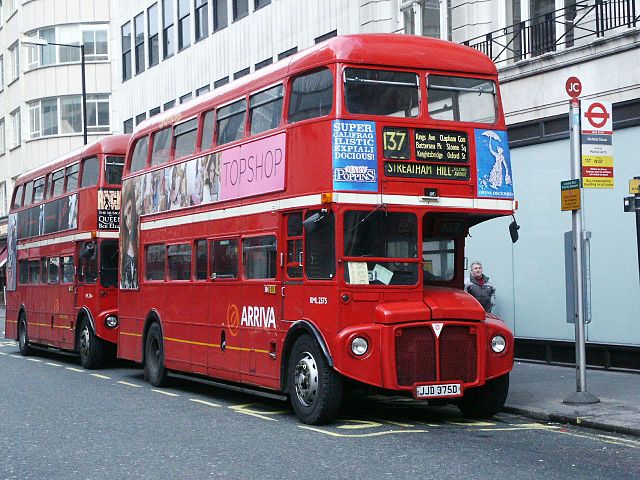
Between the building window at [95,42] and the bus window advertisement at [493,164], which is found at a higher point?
the building window at [95,42]

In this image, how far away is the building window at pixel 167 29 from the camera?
36594mm

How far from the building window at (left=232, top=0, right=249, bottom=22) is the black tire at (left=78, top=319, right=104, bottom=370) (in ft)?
41.0

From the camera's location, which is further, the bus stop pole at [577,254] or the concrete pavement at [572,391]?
the bus stop pole at [577,254]

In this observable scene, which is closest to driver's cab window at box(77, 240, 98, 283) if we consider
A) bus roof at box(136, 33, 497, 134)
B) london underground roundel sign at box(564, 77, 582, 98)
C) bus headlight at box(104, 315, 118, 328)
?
bus headlight at box(104, 315, 118, 328)

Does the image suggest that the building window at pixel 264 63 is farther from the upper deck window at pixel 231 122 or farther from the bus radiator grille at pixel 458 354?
the bus radiator grille at pixel 458 354

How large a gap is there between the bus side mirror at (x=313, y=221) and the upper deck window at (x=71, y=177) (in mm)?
11172

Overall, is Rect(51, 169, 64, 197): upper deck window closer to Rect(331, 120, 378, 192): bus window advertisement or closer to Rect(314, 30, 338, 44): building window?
Rect(314, 30, 338, 44): building window

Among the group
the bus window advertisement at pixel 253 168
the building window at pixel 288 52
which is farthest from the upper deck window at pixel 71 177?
the bus window advertisement at pixel 253 168

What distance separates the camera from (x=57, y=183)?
78.7 feet

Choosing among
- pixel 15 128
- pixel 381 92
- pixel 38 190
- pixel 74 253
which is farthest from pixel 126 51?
pixel 381 92

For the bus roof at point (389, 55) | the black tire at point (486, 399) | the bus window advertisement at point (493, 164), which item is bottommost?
the black tire at point (486, 399)

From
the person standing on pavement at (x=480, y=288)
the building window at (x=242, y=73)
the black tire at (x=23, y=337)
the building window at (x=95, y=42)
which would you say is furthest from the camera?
the building window at (x=95, y=42)

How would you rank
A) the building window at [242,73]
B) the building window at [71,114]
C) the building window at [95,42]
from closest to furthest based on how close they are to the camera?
the building window at [242,73]
the building window at [95,42]
the building window at [71,114]

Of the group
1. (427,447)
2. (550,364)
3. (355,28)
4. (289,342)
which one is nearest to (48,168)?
(355,28)
